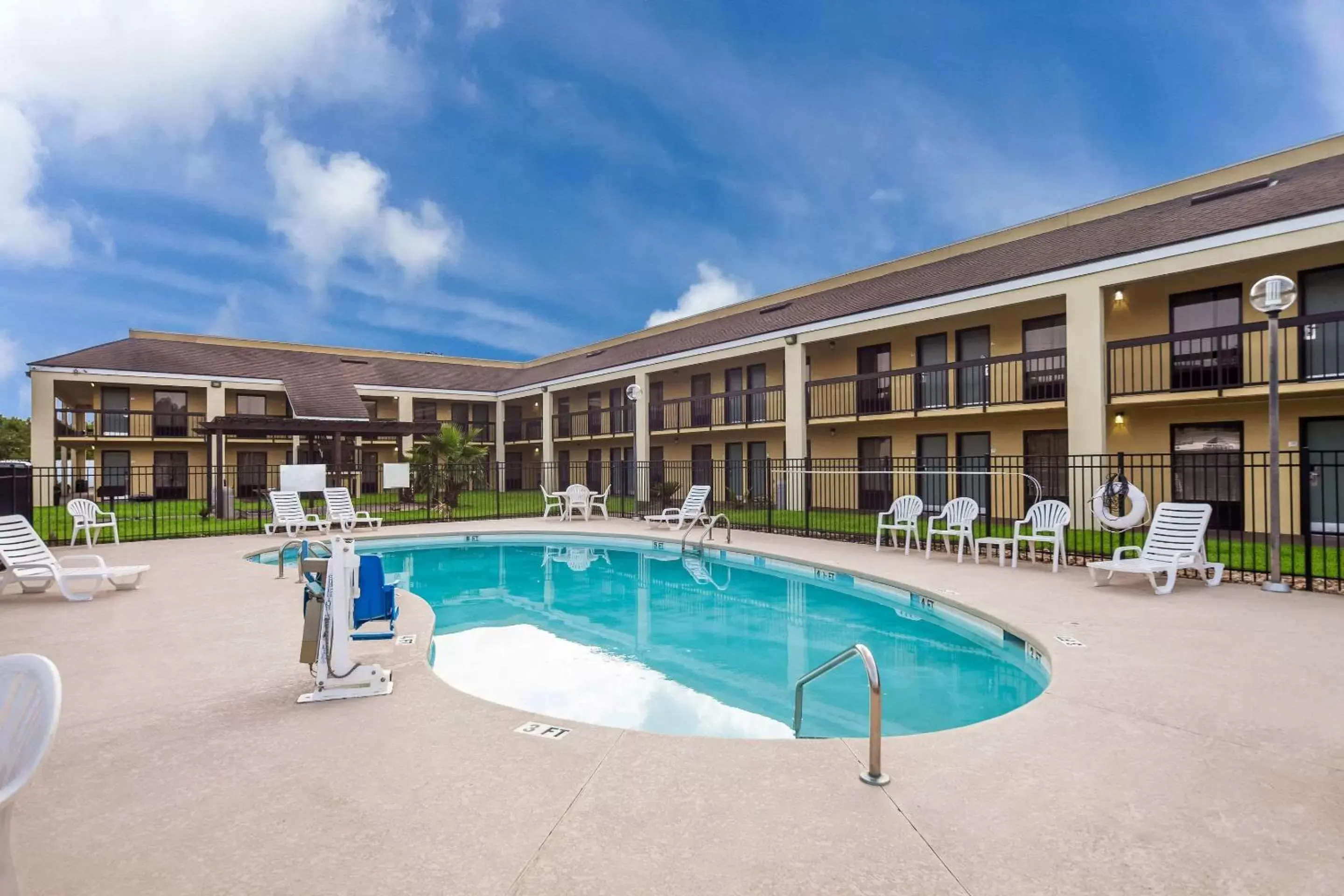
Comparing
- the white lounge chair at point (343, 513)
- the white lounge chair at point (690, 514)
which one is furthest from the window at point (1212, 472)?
the white lounge chair at point (343, 513)

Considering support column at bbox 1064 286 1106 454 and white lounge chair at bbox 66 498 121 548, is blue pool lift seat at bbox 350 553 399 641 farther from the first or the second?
support column at bbox 1064 286 1106 454

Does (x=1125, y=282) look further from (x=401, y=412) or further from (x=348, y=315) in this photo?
(x=348, y=315)

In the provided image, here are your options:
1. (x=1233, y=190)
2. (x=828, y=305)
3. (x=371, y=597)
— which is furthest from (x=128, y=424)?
(x=1233, y=190)

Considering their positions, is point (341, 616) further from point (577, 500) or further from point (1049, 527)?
point (577, 500)

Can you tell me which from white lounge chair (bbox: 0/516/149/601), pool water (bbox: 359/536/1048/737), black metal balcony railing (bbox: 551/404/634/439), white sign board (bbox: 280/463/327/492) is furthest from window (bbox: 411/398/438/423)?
white lounge chair (bbox: 0/516/149/601)

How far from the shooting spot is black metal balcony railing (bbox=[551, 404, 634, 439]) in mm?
27797

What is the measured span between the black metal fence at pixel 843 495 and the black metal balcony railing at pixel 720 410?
5.70 feet

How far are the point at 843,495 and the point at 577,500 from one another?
28.3ft

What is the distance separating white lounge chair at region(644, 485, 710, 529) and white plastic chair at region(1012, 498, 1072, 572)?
6.99m

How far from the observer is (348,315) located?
393 ft

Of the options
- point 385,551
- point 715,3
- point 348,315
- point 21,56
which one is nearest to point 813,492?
point 385,551

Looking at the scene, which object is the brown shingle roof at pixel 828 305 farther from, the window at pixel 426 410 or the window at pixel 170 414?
the window at pixel 170 414

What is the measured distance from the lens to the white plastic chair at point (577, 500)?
63.9 ft

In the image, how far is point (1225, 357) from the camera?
14.1 metres
